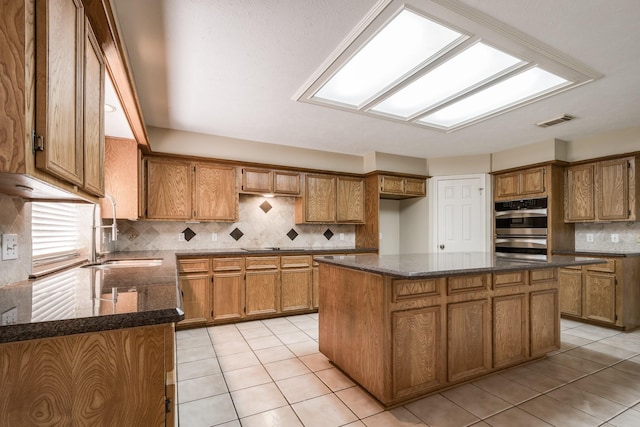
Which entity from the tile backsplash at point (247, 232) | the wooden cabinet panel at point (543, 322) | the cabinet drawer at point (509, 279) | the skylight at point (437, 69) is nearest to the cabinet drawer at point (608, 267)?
the wooden cabinet panel at point (543, 322)

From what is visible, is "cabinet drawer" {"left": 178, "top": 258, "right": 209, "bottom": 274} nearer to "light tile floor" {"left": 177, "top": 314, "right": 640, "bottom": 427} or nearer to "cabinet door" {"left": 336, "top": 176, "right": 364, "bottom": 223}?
"light tile floor" {"left": 177, "top": 314, "right": 640, "bottom": 427}

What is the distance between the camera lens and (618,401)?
212cm

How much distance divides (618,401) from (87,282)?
3447mm

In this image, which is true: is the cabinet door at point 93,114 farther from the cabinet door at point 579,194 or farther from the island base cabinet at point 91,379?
the cabinet door at point 579,194

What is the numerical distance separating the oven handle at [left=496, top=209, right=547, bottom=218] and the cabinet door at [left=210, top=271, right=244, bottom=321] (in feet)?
13.8

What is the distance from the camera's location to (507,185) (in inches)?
194

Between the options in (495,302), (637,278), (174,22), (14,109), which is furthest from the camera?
(637,278)

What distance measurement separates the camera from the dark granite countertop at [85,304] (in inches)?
34.7

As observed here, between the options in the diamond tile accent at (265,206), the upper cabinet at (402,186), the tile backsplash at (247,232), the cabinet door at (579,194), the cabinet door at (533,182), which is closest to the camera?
the tile backsplash at (247,232)

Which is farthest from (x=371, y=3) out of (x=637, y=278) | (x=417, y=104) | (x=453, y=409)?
(x=637, y=278)

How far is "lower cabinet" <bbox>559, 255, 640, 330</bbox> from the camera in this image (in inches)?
144

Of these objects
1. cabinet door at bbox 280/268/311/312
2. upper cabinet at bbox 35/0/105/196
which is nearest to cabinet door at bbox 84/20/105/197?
upper cabinet at bbox 35/0/105/196

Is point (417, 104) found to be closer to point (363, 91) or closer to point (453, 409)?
point (363, 91)

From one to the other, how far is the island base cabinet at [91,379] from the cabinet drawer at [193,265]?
2814 millimetres
